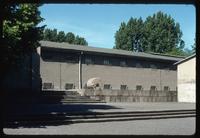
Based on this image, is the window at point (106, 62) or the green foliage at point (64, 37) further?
the green foliage at point (64, 37)

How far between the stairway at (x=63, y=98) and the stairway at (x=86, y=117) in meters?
8.29

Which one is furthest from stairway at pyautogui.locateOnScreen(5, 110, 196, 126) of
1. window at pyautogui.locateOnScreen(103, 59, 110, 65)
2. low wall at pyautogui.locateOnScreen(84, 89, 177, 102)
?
window at pyautogui.locateOnScreen(103, 59, 110, 65)

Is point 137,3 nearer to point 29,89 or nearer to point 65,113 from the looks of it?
point 65,113

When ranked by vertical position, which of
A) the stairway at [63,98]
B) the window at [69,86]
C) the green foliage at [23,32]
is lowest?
the stairway at [63,98]

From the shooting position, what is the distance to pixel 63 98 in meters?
28.2

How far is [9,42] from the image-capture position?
13.3m

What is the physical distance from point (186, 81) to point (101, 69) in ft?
31.3

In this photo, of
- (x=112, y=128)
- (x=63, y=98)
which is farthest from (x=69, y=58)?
(x=112, y=128)

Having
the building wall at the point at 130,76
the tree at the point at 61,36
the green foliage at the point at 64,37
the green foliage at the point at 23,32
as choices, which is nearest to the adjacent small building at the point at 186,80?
the building wall at the point at 130,76

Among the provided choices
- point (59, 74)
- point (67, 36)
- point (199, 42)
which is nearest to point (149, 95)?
point (59, 74)

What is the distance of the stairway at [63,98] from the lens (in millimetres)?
26797

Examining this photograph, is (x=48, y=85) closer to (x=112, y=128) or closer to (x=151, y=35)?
(x=112, y=128)

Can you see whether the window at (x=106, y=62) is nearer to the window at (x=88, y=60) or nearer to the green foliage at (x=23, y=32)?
the window at (x=88, y=60)

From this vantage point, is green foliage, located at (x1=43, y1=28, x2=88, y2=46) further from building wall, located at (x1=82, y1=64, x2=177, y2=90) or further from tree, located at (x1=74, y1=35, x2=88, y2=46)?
building wall, located at (x1=82, y1=64, x2=177, y2=90)
